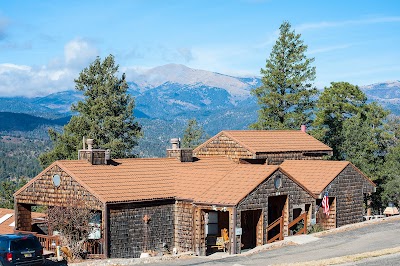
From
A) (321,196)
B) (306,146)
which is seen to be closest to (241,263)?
(321,196)

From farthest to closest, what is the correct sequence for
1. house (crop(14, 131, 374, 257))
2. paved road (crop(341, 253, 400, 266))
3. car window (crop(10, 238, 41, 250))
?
house (crop(14, 131, 374, 257))
paved road (crop(341, 253, 400, 266))
car window (crop(10, 238, 41, 250))

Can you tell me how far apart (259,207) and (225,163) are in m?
9.09

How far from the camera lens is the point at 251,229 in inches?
1229

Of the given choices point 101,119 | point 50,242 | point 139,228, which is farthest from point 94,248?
point 101,119

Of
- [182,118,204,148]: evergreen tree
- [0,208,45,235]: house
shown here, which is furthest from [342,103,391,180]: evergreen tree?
[0,208,45,235]: house

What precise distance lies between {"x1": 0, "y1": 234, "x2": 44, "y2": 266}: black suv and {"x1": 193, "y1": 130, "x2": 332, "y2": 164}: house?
17.9 metres

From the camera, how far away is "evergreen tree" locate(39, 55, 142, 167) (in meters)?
59.1

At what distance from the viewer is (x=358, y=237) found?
30.0 meters

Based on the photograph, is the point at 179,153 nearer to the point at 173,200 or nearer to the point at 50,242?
the point at 173,200

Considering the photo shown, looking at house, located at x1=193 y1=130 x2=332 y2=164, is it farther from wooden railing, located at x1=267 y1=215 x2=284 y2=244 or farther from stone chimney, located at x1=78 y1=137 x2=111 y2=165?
stone chimney, located at x1=78 y1=137 x2=111 y2=165

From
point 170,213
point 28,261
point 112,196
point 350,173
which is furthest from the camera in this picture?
point 350,173

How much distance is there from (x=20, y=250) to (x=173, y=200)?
398 inches

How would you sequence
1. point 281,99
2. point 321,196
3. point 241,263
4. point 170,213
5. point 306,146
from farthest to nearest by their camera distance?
point 281,99
point 306,146
point 321,196
point 170,213
point 241,263

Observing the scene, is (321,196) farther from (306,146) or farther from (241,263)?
(241,263)
